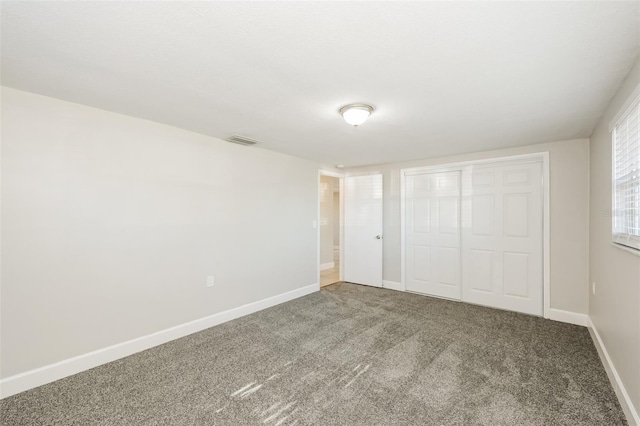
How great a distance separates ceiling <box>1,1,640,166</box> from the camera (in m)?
1.31

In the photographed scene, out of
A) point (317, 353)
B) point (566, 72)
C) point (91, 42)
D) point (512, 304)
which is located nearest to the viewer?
point (91, 42)

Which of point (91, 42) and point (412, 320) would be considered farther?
point (412, 320)

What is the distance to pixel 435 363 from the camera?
247 cm

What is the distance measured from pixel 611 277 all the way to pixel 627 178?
0.87 m

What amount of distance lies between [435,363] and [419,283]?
229 centimetres

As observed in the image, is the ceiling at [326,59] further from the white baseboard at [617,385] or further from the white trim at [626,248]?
the white baseboard at [617,385]

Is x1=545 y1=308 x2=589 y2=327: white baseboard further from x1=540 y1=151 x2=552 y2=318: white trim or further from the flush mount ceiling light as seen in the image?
the flush mount ceiling light

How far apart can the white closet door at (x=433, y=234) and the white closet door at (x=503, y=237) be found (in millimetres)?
157

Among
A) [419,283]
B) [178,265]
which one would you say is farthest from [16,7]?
[419,283]

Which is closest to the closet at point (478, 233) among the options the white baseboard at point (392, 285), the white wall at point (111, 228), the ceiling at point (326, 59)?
the white baseboard at point (392, 285)

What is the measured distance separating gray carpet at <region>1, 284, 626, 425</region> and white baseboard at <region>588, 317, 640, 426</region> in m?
0.06

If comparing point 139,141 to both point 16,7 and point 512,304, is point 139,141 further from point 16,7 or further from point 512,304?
point 512,304

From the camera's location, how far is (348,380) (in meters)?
2.22

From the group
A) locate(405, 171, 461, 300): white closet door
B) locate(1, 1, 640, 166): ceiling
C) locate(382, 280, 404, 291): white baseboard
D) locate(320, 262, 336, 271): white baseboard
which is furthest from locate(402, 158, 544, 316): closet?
locate(320, 262, 336, 271): white baseboard
